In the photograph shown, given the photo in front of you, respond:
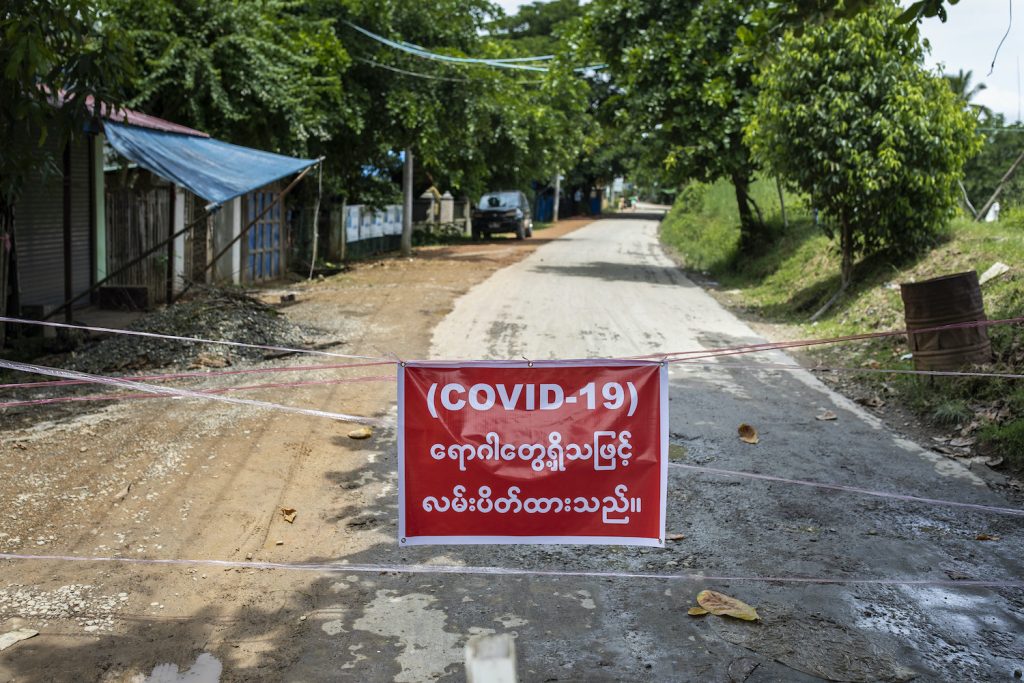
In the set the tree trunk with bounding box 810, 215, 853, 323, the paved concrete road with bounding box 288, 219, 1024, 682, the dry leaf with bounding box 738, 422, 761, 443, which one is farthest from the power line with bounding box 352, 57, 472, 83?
the dry leaf with bounding box 738, 422, 761, 443

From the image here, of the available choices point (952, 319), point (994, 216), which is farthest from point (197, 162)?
A: point (994, 216)

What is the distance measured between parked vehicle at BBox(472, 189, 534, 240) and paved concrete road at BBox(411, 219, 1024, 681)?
94.6 feet

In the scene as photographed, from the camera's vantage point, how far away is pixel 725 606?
15.6ft

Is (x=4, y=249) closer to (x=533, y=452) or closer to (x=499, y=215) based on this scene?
(x=533, y=452)

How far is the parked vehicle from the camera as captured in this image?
124ft

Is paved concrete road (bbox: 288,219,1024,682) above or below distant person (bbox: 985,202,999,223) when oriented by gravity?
below

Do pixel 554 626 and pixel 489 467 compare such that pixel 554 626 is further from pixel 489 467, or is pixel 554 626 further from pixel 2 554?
pixel 2 554

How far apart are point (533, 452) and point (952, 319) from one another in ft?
20.4

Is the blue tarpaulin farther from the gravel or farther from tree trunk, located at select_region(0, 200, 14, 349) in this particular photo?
the gravel

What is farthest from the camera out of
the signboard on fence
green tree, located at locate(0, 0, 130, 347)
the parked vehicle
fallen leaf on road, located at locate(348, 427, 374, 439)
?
the parked vehicle

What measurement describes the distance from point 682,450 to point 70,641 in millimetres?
4641

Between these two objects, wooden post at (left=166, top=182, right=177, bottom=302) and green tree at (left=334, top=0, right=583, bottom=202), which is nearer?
wooden post at (left=166, top=182, right=177, bottom=302)

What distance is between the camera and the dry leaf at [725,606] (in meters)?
4.66

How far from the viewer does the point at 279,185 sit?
2112cm
